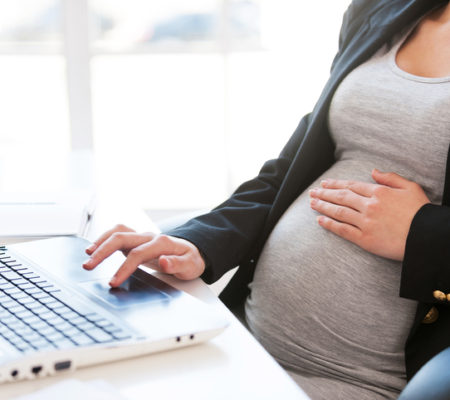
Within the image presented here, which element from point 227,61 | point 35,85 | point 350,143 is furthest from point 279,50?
point 350,143

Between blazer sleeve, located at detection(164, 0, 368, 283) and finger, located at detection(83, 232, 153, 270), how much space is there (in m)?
0.10

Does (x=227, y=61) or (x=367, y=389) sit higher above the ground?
(x=227, y=61)

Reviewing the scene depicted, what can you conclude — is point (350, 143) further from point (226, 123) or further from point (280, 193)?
A: point (226, 123)

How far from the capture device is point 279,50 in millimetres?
2668

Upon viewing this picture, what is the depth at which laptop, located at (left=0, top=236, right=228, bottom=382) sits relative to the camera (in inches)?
20.6

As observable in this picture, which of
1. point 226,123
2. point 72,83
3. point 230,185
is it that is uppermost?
point 72,83

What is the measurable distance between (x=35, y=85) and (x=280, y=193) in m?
1.90

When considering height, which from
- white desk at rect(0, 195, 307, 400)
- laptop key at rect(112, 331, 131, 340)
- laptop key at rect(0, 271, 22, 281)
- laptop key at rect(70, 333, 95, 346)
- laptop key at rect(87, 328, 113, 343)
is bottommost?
white desk at rect(0, 195, 307, 400)

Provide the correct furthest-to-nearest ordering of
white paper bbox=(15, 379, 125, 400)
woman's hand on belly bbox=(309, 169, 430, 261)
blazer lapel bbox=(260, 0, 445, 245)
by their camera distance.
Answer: blazer lapel bbox=(260, 0, 445, 245), woman's hand on belly bbox=(309, 169, 430, 261), white paper bbox=(15, 379, 125, 400)

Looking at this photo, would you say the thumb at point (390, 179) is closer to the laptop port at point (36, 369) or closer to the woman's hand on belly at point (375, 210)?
the woman's hand on belly at point (375, 210)

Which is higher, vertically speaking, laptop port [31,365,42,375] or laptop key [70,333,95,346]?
laptop key [70,333,95,346]

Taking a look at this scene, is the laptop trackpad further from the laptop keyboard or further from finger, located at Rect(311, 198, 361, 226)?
finger, located at Rect(311, 198, 361, 226)

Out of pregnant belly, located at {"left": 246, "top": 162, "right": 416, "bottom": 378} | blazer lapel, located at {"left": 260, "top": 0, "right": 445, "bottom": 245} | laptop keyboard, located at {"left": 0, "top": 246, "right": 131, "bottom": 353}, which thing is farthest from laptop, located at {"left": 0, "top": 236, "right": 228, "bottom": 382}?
blazer lapel, located at {"left": 260, "top": 0, "right": 445, "bottom": 245}

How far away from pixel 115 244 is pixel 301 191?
17.9 inches
